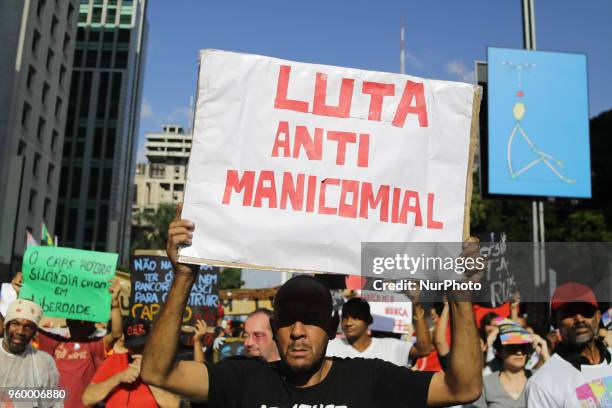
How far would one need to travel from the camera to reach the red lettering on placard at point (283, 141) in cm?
300

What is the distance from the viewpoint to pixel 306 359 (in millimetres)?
2414

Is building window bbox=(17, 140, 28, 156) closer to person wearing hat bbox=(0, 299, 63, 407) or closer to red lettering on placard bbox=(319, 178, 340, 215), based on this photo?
person wearing hat bbox=(0, 299, 63, 407)

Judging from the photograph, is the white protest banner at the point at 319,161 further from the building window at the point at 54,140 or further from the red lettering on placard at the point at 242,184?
the building window at the point at 54,140

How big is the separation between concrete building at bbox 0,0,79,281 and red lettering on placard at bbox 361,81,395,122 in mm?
32657

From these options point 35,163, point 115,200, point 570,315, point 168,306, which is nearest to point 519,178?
point 570,315

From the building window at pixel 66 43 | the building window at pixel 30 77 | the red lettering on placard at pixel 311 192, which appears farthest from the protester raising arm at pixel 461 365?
the building window at pixel 66 43

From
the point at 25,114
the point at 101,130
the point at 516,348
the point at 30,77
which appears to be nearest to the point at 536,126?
the point at 516,348

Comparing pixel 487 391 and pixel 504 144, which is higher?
pixel 504 144

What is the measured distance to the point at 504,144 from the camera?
579 inches

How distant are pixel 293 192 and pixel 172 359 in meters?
0.98

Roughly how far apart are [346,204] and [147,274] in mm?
5206

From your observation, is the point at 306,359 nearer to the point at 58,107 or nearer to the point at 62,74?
the point at 58,107

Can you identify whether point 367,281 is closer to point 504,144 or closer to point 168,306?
point 168,306

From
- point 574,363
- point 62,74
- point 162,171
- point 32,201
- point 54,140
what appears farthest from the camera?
point 162,171
